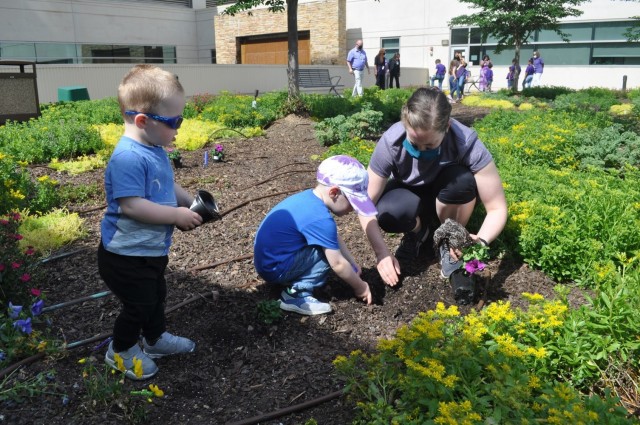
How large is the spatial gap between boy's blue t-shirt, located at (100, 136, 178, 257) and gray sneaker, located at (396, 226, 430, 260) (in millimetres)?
1915

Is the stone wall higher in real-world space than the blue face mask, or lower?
higher

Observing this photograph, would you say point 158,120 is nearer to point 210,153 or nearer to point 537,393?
point 537,393

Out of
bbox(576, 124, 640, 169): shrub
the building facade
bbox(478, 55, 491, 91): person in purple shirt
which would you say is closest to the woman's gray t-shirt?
bbox(576, 124, 640, 169): shrub

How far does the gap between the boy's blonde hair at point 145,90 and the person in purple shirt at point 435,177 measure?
4.88 ft

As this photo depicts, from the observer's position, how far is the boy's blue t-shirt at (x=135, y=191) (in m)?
2.32

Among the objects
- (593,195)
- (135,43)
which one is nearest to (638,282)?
(593,195)

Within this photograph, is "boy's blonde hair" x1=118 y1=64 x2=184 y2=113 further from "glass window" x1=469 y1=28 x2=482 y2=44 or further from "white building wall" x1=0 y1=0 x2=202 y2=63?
"glass window" x1=469 y1=28 x2=482 y2=44

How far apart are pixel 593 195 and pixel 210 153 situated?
4.54m

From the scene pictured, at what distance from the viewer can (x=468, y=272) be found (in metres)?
3.27

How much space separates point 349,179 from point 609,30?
25.9 meters

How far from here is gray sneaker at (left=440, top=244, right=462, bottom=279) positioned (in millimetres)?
3405

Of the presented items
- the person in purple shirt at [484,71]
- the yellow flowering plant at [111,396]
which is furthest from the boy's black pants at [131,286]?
the person in purple shirt at [484,71]

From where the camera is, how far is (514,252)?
3889mm

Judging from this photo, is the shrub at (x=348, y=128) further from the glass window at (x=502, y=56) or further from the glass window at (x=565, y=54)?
the glass window at (x=502, y=56)
